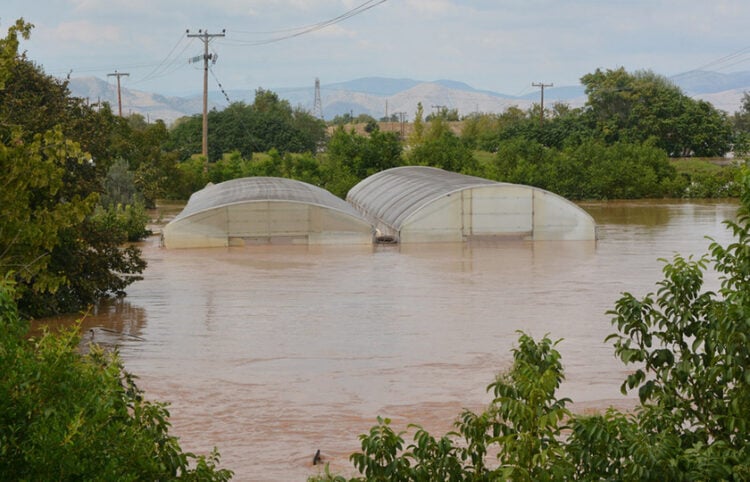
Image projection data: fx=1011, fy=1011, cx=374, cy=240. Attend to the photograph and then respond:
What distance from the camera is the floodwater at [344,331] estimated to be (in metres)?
14.8

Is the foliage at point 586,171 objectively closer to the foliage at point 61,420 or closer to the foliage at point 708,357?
the foliage at point 708,357

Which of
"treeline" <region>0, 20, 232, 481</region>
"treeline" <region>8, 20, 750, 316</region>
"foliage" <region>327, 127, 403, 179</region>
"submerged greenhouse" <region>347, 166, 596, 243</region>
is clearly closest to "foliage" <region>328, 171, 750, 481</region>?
"treeline" <region>8, 20, 750, 316</region>

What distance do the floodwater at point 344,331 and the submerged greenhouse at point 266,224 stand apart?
675mm

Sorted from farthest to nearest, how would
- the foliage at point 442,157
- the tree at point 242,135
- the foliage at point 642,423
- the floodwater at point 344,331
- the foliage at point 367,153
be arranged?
the tree at point 242,135 → the foliage at point 442,157 → the foliage at point 367,153 → the floodwater at point 344,331 → the foliage at point 642,423

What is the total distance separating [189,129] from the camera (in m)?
83.4

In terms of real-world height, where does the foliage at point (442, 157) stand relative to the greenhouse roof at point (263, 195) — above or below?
above

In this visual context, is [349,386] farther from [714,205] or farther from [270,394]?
[714,205]

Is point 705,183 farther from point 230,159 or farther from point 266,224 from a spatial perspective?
point 266,224

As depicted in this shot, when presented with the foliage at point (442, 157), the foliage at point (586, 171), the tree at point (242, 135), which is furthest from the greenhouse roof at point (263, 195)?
the tree at point (242, 135)

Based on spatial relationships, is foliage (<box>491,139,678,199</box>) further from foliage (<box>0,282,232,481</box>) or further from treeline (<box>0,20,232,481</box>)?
foliage (<box>0,282,232,481</box>)

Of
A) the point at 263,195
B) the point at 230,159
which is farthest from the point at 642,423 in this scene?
the point at 230,159

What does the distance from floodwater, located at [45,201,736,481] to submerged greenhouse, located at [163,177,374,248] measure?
0.68 meters

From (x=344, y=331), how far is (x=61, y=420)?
604 inches

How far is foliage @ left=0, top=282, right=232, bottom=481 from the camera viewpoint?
581 cm
